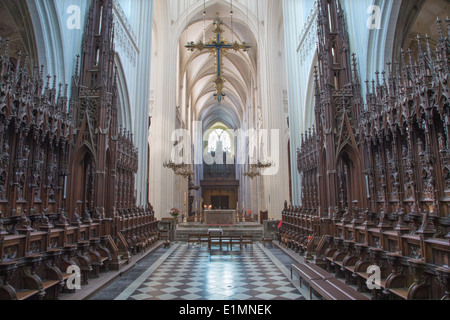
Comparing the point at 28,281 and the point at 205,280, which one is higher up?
the point at 28,281

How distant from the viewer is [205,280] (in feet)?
21.3

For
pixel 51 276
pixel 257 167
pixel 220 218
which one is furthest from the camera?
pixel 257 167

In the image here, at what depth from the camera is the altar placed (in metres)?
16.7

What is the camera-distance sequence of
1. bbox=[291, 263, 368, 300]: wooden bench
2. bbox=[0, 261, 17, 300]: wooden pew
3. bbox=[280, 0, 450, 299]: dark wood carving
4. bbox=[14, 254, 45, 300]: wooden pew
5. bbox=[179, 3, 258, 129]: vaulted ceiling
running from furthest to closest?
bbox=[179, 3, 258, 129]: vaulted ceiling
bbox=[280, 0, 450, 299]: dark wood carving
bbox=[14, 254, 45, 300]: wooden pew
bbox=[291, 263, 368, 300]: wooden bench
bbox=[0, 261, 17, 300]: wooden pew

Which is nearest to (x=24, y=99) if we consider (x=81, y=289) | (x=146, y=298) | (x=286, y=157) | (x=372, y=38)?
(x=81, y=289)

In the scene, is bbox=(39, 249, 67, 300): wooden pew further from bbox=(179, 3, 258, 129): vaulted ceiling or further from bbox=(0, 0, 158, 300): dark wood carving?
bbox=(179, 3, 258, 129): vaulted ceiling

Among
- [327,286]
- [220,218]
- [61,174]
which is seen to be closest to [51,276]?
[61,174]

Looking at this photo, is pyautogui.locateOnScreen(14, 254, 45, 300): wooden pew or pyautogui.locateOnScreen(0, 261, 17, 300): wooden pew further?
pyautogui.locateOnScreen(14, 254, 45, 300): wooden pew

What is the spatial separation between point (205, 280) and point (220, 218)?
10301 mm

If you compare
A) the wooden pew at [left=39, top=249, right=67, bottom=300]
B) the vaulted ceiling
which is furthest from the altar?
the wooden pew at [left=39, top=249, right=67, bottom=300]

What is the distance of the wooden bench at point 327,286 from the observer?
12.3 feet

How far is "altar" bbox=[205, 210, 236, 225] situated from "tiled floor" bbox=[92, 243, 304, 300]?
703 centimetres

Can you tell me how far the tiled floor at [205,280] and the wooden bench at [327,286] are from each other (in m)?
0.45

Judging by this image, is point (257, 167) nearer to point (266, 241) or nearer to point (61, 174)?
point (266, 241)
